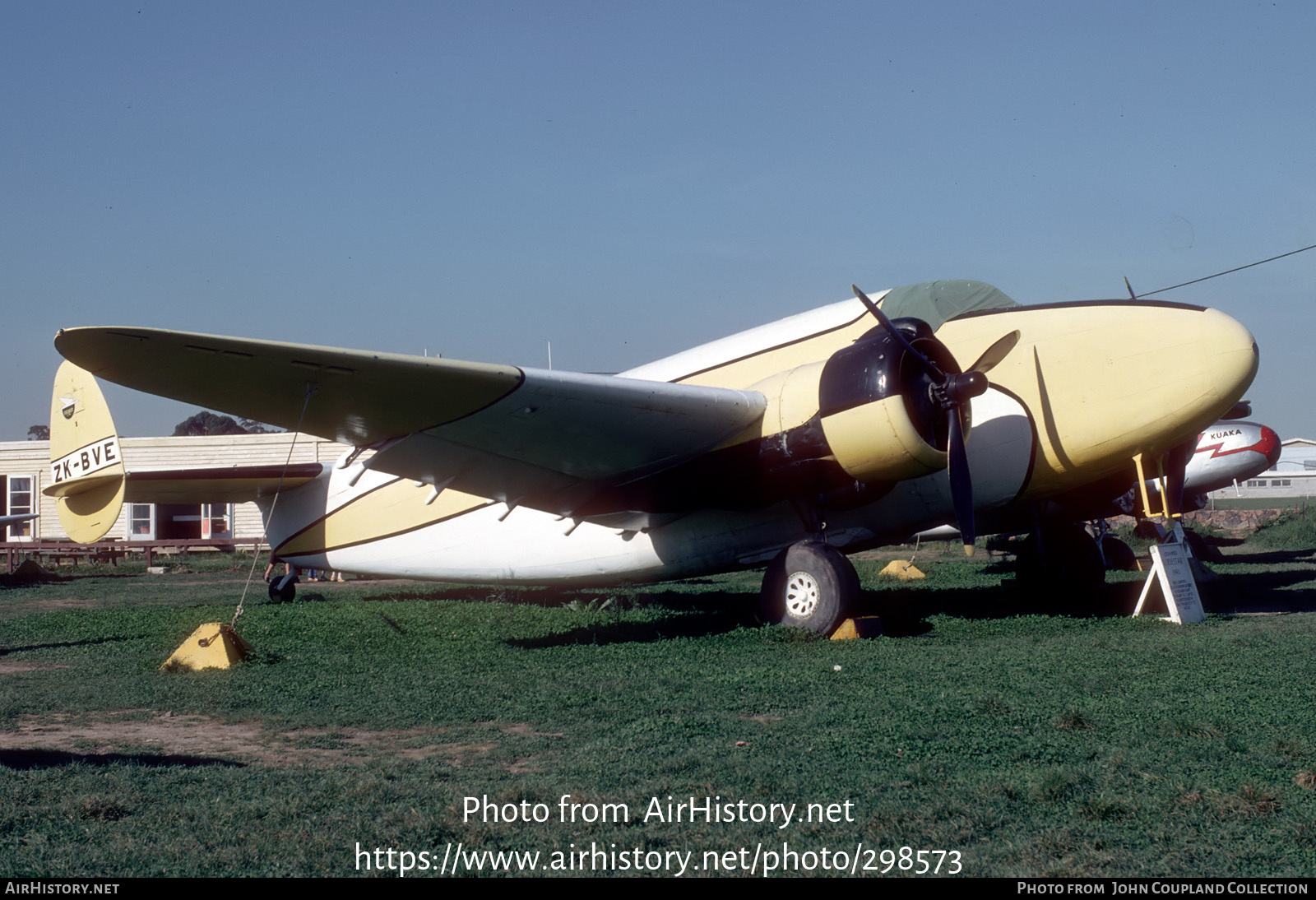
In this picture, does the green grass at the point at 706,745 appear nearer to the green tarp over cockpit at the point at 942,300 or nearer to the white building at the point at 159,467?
the green tarp over cockpit at the point at 942,300

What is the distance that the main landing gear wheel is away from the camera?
9.33 metres

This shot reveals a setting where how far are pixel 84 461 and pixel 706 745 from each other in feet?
30.6

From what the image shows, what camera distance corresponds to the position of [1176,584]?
9930mm

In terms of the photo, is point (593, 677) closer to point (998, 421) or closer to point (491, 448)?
point (491, 448)

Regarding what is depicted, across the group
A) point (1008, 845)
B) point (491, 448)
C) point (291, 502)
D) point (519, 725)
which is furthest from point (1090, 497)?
point (291, 502)

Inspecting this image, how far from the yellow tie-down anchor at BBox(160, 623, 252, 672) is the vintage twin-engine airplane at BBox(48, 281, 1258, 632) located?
6.60ft

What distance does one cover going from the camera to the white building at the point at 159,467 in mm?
36312

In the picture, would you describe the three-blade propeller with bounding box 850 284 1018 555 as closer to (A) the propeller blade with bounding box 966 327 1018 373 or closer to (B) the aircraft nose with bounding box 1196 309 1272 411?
(A) the propeller blade with bounding box 966 327 1018 373

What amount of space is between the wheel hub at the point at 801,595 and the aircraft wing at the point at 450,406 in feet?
5.23

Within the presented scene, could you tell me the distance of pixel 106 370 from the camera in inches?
280

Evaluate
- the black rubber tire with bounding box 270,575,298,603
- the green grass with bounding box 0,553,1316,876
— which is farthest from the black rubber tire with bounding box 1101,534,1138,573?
the black rubber tire with bounding box 270,575,298,603

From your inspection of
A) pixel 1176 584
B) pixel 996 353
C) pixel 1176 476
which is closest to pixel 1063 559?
pixel 1176 476

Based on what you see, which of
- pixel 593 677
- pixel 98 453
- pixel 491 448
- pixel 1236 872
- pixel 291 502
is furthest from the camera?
pixel 291 502

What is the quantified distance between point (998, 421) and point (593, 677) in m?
5.00
